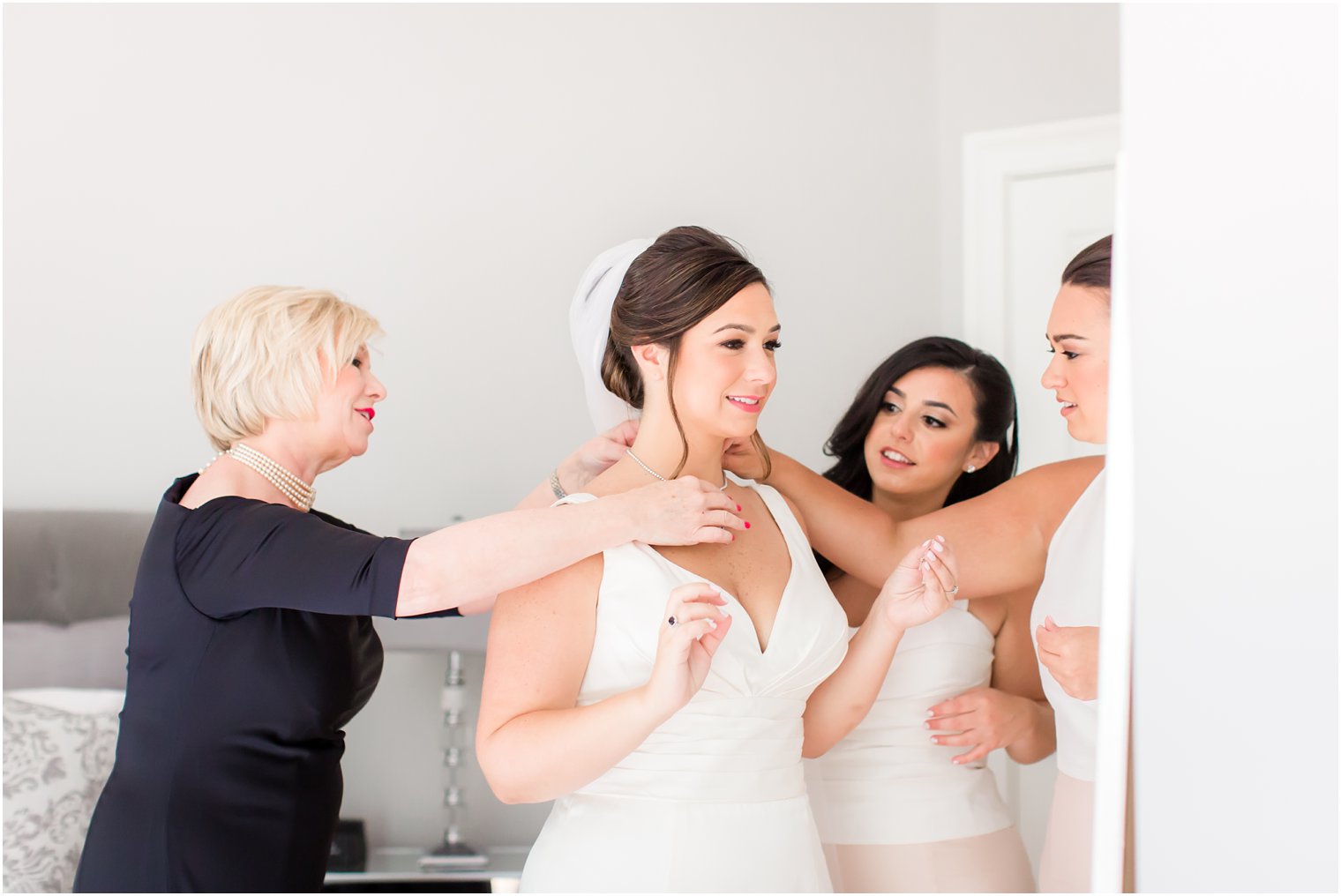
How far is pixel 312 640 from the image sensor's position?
173cm

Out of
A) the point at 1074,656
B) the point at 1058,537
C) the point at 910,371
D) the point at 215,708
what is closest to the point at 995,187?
the point at 910,371

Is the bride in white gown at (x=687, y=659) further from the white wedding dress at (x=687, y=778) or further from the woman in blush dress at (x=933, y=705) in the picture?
the woman in blush dress at (x=933, y=705)

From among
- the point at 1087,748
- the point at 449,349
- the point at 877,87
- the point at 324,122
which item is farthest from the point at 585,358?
the point at 877,87

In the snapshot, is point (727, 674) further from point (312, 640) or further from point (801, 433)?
point (801, 433)

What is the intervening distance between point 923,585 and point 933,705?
0.39 m

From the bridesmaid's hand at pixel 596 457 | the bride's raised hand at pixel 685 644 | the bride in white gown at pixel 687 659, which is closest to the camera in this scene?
the bride's raised hand at pixel 685 644

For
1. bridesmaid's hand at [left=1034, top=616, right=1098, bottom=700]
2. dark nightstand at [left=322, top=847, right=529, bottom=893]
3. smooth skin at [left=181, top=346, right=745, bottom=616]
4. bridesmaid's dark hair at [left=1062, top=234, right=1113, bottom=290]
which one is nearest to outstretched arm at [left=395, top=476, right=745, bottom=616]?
smooth skin at [left=181, top=346, right=745, bottom=616]

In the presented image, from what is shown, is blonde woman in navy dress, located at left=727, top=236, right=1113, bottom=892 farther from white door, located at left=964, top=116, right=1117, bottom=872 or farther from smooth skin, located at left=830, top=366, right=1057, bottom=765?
white door, located at left=964, top=116, right=1117, bottom=872

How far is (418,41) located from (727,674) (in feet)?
7.26

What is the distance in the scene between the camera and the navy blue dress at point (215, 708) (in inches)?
63.2

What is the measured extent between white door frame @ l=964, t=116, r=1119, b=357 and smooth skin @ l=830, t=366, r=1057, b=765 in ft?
3.55

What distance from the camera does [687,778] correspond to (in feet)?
5.32

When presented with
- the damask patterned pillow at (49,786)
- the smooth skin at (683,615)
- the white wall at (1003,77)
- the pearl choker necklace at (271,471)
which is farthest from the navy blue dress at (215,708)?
the white wall at (1003,77)

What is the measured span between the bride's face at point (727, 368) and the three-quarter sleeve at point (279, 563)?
49cm
